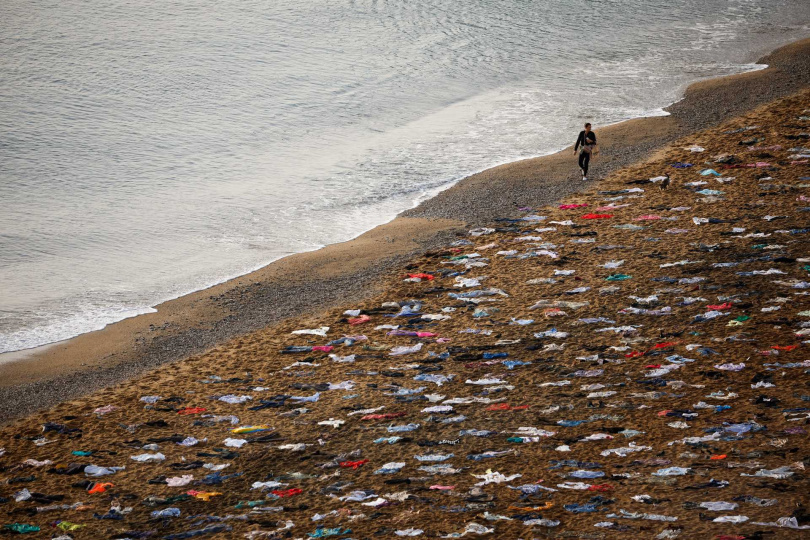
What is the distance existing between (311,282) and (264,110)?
12537 millimetres

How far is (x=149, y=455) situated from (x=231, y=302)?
14.0ft

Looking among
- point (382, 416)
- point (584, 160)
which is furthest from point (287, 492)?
point (584, 160)

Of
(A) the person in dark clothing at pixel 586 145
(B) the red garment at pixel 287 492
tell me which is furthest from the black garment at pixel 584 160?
(B) the red garment at pixel 287 492

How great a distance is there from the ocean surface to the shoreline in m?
0.66

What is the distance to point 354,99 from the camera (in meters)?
24.1

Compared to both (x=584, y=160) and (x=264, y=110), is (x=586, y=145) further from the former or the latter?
(x=264, y=110)

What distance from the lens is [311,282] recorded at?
12398 mm

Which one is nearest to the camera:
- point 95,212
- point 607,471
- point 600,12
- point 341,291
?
point 607,471

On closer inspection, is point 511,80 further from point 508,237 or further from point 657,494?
point 657,494

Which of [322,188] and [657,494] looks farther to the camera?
[322,188]

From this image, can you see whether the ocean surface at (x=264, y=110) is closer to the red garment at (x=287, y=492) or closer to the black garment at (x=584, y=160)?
the black garment at (x=584, y=160)

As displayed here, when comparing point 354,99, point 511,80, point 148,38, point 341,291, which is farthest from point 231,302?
point 148,38

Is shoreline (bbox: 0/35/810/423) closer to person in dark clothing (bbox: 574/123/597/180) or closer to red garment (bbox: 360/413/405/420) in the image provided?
person in dark clothing (bbox: 574/123/597/180)

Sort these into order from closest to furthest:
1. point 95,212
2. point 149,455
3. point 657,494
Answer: point 657,494, point 149,455, point 95,212
